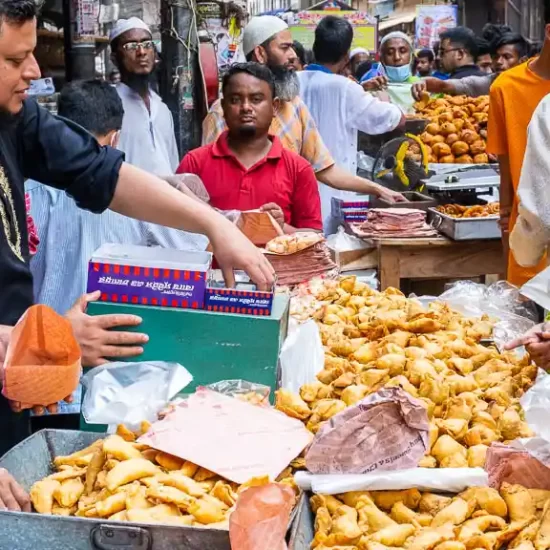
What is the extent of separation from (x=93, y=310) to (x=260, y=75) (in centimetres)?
263

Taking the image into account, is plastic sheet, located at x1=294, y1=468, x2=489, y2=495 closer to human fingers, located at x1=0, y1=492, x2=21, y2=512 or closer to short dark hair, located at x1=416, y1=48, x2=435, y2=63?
human fingers, located at x1=0, y1=492, x2=21, y2=512

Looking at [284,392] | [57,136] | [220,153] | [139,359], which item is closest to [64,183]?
[57,136]

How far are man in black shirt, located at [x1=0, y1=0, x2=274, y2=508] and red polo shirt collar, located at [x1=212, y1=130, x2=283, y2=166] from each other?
2138 mm

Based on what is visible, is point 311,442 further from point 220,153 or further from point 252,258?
point 220,153

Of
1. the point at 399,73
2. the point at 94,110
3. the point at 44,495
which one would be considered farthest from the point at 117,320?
the point at 399,73

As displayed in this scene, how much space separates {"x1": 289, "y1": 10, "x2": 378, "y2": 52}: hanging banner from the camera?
1342 centimetres

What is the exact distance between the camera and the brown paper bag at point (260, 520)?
1510 mm

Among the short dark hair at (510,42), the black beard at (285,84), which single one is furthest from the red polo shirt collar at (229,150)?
the short dark hair at (510,42)

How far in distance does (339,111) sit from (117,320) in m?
4.44

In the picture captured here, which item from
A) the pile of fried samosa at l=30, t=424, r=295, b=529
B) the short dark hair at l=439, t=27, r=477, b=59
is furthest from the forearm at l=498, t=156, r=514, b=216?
the short dark hair at l=439, t=27, r=477, b=59

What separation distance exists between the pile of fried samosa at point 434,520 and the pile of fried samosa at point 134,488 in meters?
0.18

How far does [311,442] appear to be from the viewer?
2025 mm

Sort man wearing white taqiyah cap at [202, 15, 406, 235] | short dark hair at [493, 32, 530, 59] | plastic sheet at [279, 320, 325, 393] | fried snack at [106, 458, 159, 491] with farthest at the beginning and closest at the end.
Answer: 1. short dark hair at [493, 32, 530, 59]
2. man wearing white taqiyah cap at [202, 15, 406, 235]
3. plastic sheet at [279, 320, 325, 393]
4. fried snack at [106, 458, 159, 491]

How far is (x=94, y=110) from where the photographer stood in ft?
11.9
